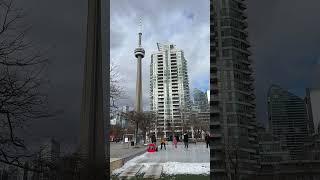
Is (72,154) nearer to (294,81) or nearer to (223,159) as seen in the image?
(223,159)

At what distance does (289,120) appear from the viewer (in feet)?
9.68

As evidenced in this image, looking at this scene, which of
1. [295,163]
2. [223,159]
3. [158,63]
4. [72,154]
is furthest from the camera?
[158,63]

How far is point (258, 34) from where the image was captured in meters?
3.33

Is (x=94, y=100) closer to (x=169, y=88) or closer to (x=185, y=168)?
(x=185, y=168)

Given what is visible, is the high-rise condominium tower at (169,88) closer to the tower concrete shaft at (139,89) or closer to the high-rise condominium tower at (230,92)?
the tower concrete shaft at (139,89)

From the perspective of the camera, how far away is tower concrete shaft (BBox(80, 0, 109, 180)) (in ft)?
11.2

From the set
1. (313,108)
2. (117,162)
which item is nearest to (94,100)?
(313,108)

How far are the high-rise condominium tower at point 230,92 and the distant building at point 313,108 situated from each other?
56cm

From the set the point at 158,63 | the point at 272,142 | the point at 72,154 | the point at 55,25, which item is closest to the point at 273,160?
the point at 272,142

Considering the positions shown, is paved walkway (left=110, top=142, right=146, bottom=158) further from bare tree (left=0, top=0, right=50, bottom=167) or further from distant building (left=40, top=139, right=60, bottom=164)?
bare tree (left=0, top=0, right=50, bottom=167)

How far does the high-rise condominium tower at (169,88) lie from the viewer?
13.5m

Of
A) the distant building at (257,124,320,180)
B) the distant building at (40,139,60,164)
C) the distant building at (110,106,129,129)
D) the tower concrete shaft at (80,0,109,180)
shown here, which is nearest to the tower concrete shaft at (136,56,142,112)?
the distant building at (110,106,129,129)

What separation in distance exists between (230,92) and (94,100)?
146cm

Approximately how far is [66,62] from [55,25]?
13.5 inches
